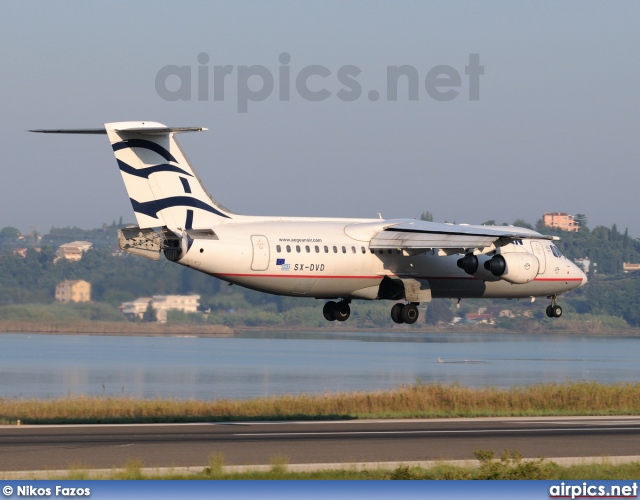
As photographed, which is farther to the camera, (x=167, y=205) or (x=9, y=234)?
(x=9, y=234)

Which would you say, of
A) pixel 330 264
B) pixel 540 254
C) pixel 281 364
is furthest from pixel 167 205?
pixel 281 364

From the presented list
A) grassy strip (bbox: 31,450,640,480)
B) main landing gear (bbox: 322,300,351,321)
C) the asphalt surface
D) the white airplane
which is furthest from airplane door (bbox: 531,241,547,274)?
grassy strip (bbox: 31,450,640,480)

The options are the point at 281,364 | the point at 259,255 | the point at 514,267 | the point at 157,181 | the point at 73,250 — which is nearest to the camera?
the point at 259,255

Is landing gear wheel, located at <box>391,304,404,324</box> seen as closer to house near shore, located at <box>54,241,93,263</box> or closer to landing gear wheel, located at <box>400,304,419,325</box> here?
landing gear wheel, located at <box>400,304,419,325</box>

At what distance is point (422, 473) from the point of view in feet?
61.1

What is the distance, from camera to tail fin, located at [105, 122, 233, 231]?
111 ft

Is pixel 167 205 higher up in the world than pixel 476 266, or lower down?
higher up

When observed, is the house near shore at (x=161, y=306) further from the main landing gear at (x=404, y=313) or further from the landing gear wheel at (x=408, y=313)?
the landing gear wheel at (x=408, y=313)

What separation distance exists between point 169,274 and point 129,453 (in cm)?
3330

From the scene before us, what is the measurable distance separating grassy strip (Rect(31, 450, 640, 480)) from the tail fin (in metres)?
15.5

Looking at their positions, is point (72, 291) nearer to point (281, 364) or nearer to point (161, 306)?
point (161, 306)

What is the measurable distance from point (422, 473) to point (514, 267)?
17.6 meters

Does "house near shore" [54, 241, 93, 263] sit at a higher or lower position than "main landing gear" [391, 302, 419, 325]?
higher

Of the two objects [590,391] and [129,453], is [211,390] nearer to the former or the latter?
[590,391]
